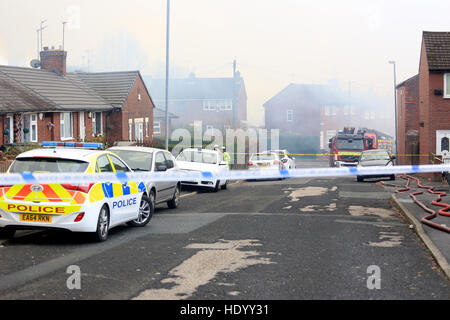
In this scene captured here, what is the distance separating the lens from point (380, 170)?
32.8 feet

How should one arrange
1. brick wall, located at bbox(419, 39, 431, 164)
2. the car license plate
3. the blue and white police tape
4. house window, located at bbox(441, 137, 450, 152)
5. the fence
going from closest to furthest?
the blue and white police tape, the car license plate, the fence, house window, located at bbox(441, 137, 450, 152), brick wall, located at bbox(419, 39, 431, 164)

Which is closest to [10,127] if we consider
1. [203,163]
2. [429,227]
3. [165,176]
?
[203,163]

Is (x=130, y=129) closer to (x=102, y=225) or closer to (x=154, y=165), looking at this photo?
(x=154, y=165)

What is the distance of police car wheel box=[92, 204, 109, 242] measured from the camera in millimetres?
10484

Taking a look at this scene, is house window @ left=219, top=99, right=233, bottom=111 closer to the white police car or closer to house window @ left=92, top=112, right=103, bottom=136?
house window @ left=92, top=112, right=103, bottom=136

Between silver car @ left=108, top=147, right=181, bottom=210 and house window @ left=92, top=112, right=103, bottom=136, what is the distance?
2336 centimetres

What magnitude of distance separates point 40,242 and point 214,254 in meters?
2.99

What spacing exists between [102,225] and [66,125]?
2583 centimetres

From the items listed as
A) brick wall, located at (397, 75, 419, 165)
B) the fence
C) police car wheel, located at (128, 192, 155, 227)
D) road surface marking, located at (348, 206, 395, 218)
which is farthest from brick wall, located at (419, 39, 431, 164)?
police car wheel, located at (128, 192, 155, 227)

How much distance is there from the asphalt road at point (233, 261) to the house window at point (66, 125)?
2187cm

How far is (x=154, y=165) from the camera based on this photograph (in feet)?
51.8

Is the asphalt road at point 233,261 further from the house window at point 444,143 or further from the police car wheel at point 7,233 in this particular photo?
the house window at point 444,143
